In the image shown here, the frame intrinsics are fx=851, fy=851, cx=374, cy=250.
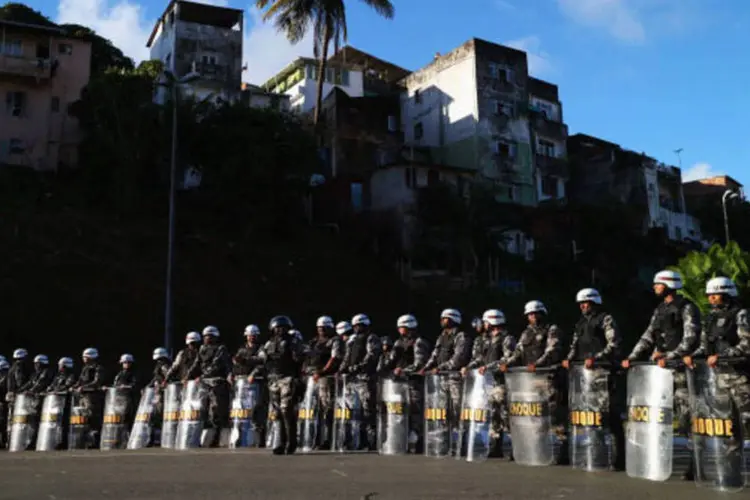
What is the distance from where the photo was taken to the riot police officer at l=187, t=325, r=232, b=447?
15281 mm

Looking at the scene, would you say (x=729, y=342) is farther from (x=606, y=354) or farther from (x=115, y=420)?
(x=115, y=420)

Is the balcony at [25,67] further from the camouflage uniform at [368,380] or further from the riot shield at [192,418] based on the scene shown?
the camouflage uniform at [368,380]

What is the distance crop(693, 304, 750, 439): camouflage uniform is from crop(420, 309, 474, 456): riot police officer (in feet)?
13.4

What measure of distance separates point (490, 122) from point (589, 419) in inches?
1822

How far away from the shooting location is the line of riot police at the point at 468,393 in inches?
344

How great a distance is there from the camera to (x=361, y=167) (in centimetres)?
5384

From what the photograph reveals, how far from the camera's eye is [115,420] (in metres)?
16.5

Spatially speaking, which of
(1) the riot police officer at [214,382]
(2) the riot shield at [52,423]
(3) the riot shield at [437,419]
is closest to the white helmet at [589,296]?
(3) the riot shield at [437,419]

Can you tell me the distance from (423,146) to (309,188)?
44.3 ft

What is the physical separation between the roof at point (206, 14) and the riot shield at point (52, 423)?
1626 inches

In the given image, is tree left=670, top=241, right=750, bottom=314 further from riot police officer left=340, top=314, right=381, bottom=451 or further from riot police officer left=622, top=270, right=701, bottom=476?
riot police officer left=622, top=270, right=701, bottom=476

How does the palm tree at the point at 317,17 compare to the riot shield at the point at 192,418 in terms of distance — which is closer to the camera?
the riot shield at the point at 192,418

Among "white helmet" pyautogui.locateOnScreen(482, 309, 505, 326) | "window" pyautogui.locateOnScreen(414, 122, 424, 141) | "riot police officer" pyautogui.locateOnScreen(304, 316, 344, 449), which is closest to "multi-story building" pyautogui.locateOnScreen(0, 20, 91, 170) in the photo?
"window" pyautogui.locateOnScreen(414, 122, 424, 141)

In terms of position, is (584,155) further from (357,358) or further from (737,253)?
(357,358)
